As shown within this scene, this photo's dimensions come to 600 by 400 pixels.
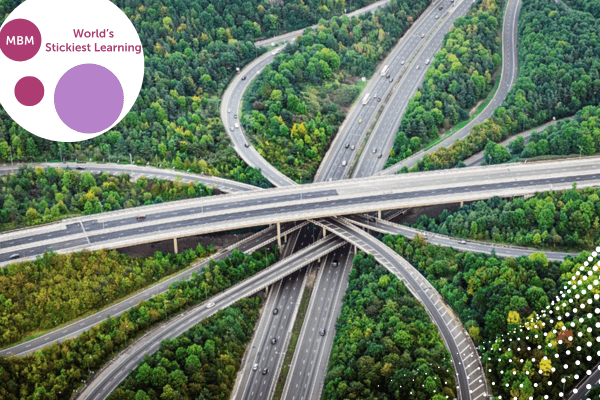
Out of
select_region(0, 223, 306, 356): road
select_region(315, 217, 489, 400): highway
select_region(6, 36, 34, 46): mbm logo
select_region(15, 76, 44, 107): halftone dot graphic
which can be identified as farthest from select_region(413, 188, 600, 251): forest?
select_region(6, 36, 34, 46): mbm logo

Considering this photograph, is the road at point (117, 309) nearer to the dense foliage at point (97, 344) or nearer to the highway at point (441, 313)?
the dense foliage at point (97, 344)

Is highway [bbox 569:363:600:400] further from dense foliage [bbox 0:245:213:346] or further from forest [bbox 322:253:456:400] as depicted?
dense foliage [bbox 0:245:213:346]

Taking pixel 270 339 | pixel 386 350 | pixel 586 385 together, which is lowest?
pixel 586 385

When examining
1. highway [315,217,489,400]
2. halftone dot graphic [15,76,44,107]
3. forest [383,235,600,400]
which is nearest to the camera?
forest [383,235,600,400]

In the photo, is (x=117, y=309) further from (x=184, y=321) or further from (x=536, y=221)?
(x=536, y=221)

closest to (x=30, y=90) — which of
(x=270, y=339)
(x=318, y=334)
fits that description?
(x=270, y=339)
